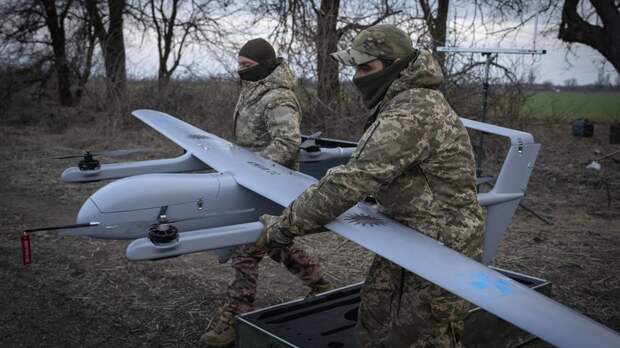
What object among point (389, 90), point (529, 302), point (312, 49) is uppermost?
point (312, 49)

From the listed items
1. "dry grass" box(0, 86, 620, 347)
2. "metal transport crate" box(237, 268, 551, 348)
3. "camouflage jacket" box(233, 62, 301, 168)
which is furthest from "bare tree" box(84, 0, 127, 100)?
"metal transport crate" box(237, 268, 551, 348)

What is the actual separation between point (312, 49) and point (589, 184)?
204 inches

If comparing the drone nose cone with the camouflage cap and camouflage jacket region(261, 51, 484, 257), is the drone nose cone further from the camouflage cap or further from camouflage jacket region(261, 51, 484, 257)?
the camouflage cap

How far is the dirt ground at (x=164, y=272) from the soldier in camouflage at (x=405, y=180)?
2.17 metres

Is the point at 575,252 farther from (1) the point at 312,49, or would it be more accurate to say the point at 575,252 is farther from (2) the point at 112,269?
→ (1) the point at 312,49

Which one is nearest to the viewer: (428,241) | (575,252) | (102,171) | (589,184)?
(428,241)

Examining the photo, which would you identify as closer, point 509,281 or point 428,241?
point 509,281

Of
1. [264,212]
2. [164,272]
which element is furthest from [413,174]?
[164,272]

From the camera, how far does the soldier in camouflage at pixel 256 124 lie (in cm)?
408

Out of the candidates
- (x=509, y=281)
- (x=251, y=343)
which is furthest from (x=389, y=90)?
(x=251, y=343)

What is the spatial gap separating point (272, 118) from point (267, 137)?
0.94ft

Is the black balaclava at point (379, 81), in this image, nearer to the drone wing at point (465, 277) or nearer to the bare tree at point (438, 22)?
the drone wing at point (465, 277)

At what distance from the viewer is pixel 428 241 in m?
2.57

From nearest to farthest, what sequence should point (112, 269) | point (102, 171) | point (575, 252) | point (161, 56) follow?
point (102, 171), point (112, 269), point (575, 252), point (161, 56)
